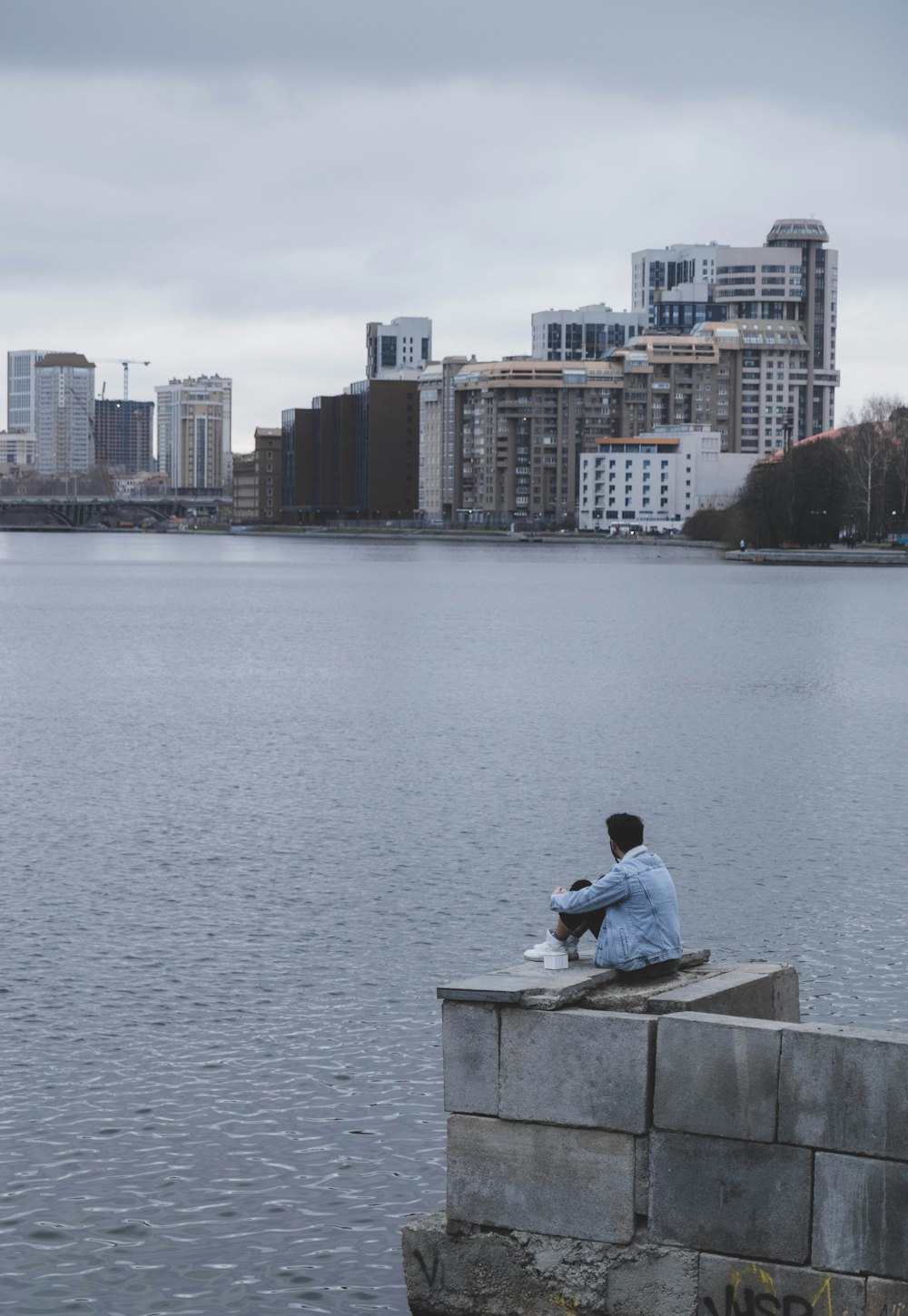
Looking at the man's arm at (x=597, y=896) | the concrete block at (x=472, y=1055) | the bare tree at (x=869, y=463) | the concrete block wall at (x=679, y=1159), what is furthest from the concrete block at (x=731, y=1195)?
the bare tree at (x=869, y=463)

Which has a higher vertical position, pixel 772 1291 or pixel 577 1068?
pixel 577 1068

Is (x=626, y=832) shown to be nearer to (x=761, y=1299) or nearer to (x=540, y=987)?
(x=540, y=987)

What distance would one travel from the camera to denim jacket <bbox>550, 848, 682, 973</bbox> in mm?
9328

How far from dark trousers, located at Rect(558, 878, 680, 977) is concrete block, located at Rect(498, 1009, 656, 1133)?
0.95 metres

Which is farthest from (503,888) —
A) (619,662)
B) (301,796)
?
(619,662)

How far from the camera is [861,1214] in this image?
7688mm

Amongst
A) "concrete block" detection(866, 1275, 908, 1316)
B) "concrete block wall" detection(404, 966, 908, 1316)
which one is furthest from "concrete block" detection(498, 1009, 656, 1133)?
"concrete block" detection(866, 1275, 908, 1316)

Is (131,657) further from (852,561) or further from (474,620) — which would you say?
(852,561)

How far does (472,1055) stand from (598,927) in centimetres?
179

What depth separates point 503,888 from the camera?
65.4ft

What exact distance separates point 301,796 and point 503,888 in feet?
26.4

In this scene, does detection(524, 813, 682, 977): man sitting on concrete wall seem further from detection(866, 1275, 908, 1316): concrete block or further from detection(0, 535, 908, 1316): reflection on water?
detection(0, 535, 908, 1316): reflection on water

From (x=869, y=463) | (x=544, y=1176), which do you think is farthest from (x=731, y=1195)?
(x=869, y=463)

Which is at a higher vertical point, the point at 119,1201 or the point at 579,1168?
the point at 579,1168
